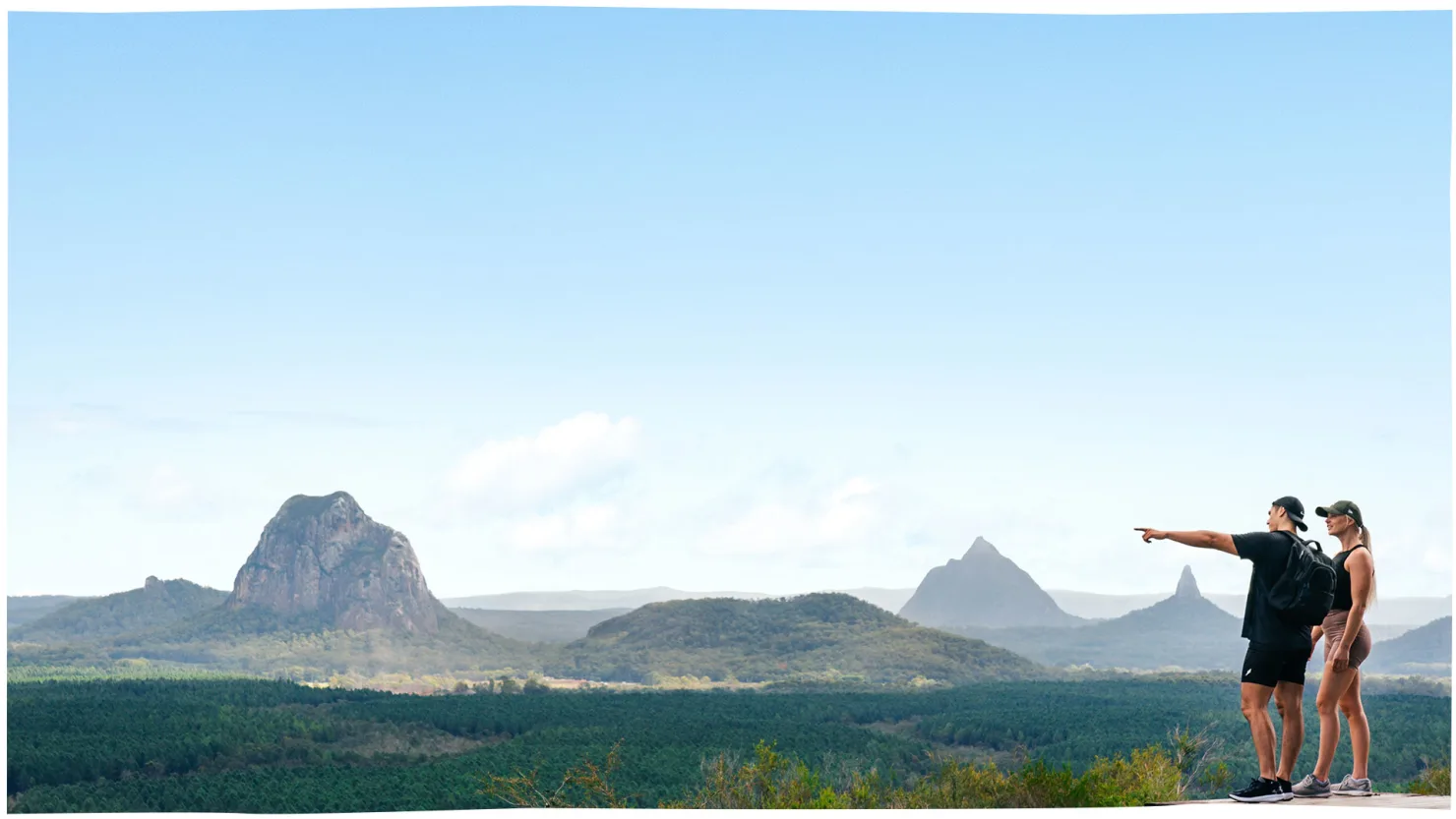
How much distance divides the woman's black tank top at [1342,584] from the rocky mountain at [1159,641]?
23.7 meters

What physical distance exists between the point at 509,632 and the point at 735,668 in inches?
256

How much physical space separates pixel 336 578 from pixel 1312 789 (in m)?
30.4

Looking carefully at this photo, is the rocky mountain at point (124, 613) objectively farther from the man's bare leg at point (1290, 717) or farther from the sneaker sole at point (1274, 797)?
the man's bare leg at point (1290, 717)

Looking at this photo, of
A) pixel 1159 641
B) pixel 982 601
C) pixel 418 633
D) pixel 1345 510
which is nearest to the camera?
pixel 1345 510

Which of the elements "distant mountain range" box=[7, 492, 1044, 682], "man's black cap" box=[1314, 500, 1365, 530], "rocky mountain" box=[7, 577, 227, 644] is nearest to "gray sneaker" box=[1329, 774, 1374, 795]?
"man's black cap" box=[1314, 500, 1365, 530]

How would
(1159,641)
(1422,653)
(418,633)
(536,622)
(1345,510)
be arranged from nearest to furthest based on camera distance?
(1345,510) < (1422,653) < (1159,641) < (418,633) < (536,622)

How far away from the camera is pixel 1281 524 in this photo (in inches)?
279

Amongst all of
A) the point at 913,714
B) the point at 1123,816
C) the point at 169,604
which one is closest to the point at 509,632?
the point at 169,604

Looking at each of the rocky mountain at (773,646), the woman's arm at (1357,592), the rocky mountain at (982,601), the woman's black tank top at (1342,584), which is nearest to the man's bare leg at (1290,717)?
the woman's arm at (1357,592)

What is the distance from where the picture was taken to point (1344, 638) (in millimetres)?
6977

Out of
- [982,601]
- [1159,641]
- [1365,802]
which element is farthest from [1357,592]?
[982,601]

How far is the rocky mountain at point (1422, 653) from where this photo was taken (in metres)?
24.6

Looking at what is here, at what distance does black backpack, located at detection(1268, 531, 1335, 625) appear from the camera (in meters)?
6.96

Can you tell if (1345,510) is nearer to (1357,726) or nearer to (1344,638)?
(1344,638)
